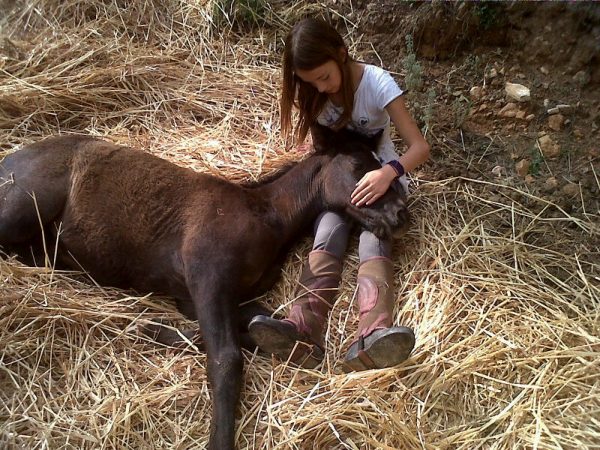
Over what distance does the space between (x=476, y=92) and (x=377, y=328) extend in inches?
86.7

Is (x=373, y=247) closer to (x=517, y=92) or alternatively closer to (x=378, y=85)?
(x=378, y=85)

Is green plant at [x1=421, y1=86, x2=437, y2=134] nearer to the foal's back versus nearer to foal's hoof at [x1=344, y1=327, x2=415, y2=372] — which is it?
the foal's back

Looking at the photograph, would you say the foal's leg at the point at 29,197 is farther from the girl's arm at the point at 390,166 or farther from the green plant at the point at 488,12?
the green plant at the point at 488,12

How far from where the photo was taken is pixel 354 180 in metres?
3.54

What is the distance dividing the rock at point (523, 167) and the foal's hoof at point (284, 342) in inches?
71.3

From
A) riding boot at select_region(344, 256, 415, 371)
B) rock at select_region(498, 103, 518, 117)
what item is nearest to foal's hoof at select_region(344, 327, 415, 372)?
riding boot at select_region(344, 256, 415, 371)

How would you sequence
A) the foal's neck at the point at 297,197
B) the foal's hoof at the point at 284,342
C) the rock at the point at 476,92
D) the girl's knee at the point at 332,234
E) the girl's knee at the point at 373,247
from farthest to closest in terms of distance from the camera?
the rock at the point at 476,92 < the foal's neck at the point at 297,197 < the girl's knee at the point at 332,234 < the girl's knee at the point at 373,247 < the foal's hoof at the point at 284,342

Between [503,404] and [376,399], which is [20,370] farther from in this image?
[503,404]

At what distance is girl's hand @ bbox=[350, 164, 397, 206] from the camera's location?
3387 mm

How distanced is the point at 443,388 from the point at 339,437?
547 millimetres

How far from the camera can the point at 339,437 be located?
273 centimetres

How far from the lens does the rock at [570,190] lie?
12.2ft

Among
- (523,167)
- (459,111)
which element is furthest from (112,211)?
(523,167)

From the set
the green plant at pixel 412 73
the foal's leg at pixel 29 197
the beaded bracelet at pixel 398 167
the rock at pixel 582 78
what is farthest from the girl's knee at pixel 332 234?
the rock at pixel 582 78
